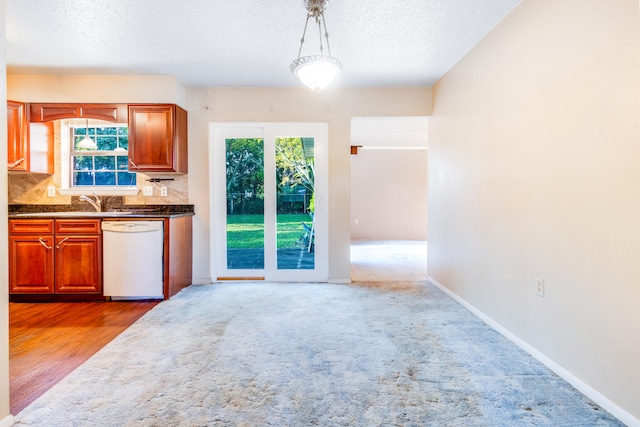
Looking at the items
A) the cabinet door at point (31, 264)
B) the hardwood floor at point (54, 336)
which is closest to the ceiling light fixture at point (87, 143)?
the cabinet door at point (31, 264)

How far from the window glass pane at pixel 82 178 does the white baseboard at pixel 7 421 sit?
10.6 ft

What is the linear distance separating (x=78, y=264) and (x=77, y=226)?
0.40m

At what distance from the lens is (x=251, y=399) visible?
173 cm

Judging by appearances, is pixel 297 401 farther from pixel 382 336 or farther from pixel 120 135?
pixel 120 135

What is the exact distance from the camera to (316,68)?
222cm

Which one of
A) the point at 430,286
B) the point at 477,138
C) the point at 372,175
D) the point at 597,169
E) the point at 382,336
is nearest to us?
the point at 597,169

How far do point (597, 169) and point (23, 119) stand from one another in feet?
17.1

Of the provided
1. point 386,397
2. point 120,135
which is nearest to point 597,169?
point 386,397

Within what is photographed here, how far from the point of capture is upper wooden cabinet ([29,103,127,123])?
12.1 ft

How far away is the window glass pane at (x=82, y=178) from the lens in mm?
4102

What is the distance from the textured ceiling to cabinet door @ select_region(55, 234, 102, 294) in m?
1.86

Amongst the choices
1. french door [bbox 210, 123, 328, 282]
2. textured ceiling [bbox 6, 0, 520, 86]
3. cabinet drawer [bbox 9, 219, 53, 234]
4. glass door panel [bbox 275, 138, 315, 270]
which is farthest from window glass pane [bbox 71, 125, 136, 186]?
glass door panel [bbox 275, 138, 315, 270]

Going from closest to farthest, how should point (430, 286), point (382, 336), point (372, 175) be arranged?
point (382, 336) → point (430, 286) → point (372, 175)

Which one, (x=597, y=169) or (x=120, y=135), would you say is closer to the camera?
(x=597, y=169)
